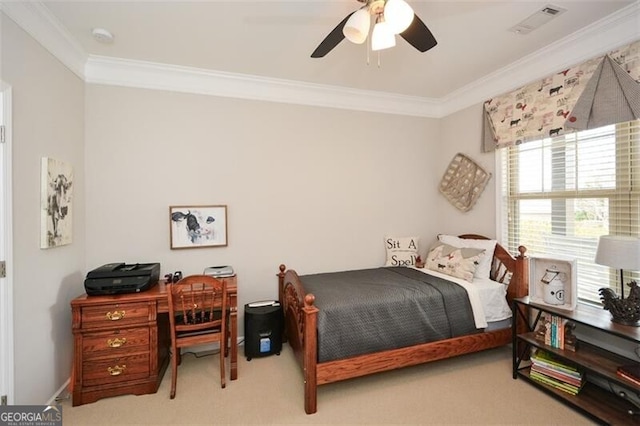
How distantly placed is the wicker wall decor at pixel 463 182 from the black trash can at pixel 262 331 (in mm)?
2533

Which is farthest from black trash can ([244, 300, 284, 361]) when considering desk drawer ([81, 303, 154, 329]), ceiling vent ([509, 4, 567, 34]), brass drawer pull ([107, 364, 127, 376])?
ceiling vent ([509, 4, 567, 34])

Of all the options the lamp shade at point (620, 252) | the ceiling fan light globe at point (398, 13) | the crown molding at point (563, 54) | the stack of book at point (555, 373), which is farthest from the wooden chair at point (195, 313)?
the crown molding at point (563, 54)

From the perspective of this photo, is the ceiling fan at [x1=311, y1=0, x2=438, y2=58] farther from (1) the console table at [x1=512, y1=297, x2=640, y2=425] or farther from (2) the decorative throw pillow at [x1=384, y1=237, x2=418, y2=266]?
(2) the decorative throw pillow at [x1=384, y1=237, x2=418, y2=266]

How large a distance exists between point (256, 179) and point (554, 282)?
2.90m

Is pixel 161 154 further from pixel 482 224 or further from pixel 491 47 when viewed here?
pixel 482 224

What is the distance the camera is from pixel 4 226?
1.79 meters

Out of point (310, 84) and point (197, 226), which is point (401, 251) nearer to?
point (310, 84)

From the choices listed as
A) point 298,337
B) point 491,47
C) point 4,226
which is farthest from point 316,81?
point 4,226

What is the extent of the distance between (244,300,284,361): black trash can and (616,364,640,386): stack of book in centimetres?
258

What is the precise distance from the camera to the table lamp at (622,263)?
1878 mm

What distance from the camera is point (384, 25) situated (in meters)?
1.66

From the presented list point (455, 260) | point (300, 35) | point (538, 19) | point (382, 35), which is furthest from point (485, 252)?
point (300, 35)

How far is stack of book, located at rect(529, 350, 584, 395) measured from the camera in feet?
7.26

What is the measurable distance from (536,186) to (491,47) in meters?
1.39
